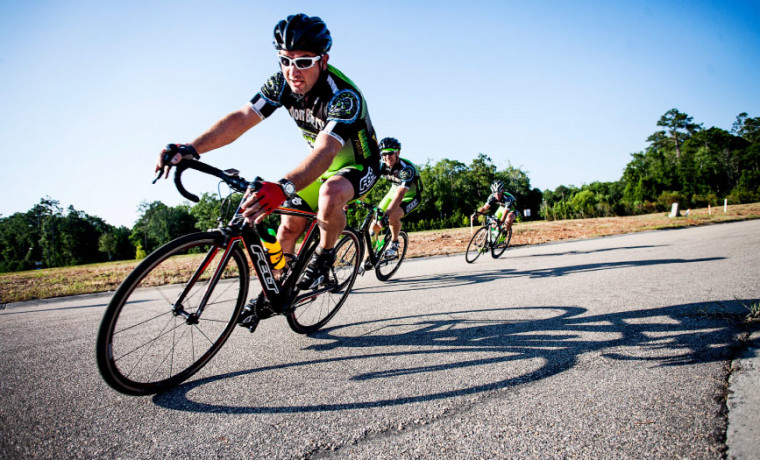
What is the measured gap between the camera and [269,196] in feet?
7.03

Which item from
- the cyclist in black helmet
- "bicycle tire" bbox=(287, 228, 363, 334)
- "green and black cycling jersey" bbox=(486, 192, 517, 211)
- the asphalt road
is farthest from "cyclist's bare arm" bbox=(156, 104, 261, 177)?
"green and black cycling jersey" bbox=(486, 192, 517, 211)

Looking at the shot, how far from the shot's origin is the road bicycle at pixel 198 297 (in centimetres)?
196

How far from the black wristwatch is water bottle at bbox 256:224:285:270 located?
0.54 m

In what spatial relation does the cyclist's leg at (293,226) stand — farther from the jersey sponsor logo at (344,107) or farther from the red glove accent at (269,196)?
the red glove accent at (269,196)

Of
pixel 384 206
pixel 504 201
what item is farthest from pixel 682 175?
pixel 384 206

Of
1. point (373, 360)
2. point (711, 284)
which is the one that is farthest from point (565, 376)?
point (711, 284)

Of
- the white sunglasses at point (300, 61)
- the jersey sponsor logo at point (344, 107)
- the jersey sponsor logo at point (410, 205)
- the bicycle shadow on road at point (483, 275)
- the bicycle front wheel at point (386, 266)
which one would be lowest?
the bicycle shadow on road at point (483, 275)

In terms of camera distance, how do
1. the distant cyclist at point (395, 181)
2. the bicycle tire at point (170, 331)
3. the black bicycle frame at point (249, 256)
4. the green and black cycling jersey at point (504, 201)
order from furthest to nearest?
the green and black cycling jersey at point (504, 201) < the distant cyclist at point (395, 181) < the black bicycle frame at point (249, 256) < the bicycle tire at point (170, 331)

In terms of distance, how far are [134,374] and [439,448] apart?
205 centimetres

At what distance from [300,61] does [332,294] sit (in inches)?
88.0

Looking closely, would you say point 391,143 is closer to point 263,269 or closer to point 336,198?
point 336,198

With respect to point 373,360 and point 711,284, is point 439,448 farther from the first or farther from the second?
point 711,284

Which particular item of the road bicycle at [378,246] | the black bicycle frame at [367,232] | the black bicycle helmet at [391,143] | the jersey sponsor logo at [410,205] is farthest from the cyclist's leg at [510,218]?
the black bicycle frame at [367,232]

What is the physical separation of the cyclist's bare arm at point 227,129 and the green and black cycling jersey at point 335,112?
88 millimetres
